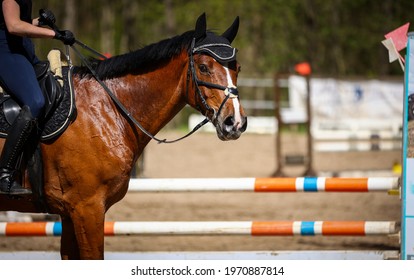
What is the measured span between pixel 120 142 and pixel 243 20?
3186cm

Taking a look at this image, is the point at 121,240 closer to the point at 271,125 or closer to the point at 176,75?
the point at 176,75

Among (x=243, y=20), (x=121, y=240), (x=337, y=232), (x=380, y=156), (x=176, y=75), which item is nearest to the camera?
(x=176, y=75)

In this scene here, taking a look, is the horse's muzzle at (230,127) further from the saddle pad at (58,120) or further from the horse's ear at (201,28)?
the saddle pad at (58,120)

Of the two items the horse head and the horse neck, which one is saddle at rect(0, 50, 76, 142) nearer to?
the horse neck

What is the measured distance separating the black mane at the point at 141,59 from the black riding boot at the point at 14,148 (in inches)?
28.4

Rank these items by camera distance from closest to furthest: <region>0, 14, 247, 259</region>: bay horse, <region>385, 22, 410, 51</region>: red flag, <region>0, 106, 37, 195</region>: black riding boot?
<region>0, 106, 37, 195</region>: black riding boot → <region>0, 14, 247, 259</region>: bay horse → <region>385, 22, 410, 51</region>: red flag

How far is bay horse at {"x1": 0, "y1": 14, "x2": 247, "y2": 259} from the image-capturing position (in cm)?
483

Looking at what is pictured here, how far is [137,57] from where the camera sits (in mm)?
5215

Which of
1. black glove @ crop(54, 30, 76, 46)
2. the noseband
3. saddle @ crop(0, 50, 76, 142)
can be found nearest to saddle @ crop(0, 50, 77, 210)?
saddle @ crop(0, 50, 76, 142)

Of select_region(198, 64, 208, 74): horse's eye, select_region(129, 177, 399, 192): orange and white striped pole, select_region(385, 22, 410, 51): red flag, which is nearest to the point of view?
select_region(198, 64, 208, 74): horse's eye

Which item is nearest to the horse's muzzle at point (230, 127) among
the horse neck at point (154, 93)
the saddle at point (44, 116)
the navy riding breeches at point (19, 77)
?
the horse neck at point (154, 93)

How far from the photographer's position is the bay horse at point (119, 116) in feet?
15.9

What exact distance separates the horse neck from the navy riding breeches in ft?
2.13
